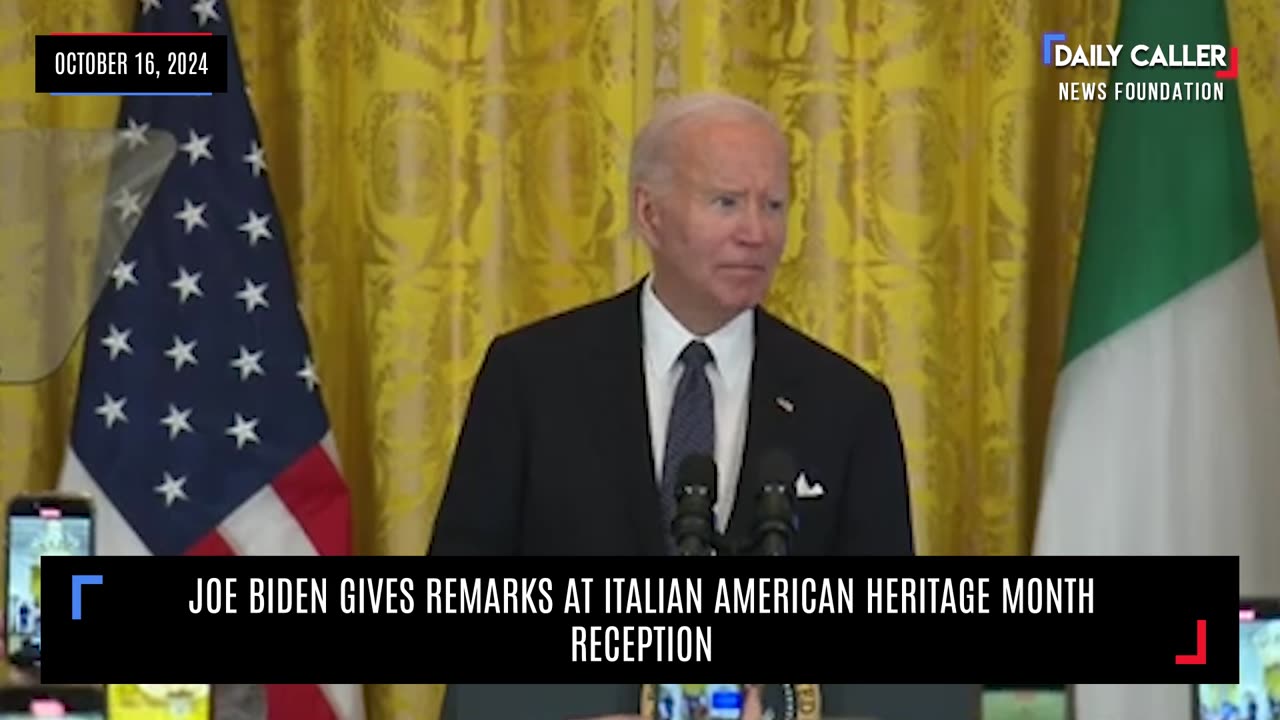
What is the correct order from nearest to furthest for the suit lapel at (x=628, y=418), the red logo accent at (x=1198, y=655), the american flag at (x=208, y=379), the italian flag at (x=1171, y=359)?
the red logo accent at (x=1198, y=655) < the suit lapel at (x=628, y=418) < the italian flag at (x=1171, y=359) < the american flag at (x=208, y=379)

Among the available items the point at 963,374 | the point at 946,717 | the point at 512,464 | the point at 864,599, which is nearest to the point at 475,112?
the point at 963,374

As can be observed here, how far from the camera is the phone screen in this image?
228 cm

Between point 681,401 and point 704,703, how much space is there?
2.60ft

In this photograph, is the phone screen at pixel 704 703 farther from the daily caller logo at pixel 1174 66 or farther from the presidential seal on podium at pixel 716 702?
the daily caller logo at pixel 1174 66

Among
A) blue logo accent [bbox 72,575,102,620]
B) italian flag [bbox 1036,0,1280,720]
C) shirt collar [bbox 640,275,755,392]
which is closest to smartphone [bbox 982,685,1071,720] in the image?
shirt collar [bbox 640,275,755,392]

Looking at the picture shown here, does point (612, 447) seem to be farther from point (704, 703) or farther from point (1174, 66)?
point (1174, 66)

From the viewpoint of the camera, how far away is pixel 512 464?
3.03 meters

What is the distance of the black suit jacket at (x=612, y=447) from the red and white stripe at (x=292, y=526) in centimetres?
107

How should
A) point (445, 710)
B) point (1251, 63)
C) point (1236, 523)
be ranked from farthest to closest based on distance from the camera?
point (1251, 63) < point (1236, 523) < point (445, 710)

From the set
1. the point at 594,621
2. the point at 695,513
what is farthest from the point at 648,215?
the point at 695,513

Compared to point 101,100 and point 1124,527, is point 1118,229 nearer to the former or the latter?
point 1124,527

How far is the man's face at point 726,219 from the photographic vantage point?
3061 millimetres

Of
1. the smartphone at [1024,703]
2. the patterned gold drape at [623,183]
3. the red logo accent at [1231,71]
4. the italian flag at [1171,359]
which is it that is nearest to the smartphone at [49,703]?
the smartphone at [1024,703]

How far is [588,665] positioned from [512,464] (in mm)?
530
